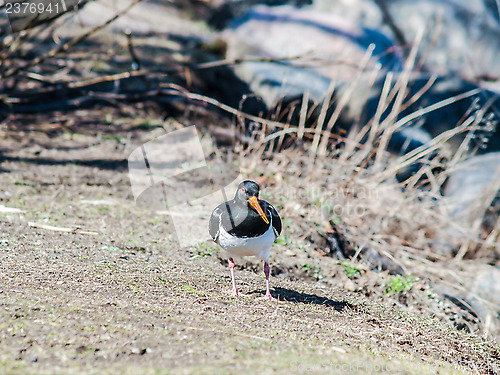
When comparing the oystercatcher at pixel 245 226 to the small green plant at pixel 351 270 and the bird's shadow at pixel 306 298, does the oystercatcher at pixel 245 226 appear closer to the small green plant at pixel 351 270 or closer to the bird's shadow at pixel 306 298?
the bird's shadow at pixel 306 298

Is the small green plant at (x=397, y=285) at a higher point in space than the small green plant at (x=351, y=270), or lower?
higher

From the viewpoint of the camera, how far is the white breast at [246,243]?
12.2 feet

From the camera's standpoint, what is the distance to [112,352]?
2.61 m

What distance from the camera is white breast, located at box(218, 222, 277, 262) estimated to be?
373 cm

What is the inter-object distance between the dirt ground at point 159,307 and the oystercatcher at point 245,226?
430 millimetres

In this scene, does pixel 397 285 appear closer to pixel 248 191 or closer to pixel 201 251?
pixel 201 251

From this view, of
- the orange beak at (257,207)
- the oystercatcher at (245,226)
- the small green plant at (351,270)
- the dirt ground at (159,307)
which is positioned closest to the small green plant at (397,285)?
the dirt ground at (159,307)

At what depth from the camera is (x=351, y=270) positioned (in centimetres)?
541

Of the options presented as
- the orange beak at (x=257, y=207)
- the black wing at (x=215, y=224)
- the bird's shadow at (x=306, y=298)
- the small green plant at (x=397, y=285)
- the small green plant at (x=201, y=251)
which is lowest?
the small green plant at (x=201, y=251)

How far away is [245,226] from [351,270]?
2.17 metres

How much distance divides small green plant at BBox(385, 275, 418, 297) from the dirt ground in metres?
0.22

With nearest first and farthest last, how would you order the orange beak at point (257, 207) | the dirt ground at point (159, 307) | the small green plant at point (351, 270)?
the dirt ground at point (159, 307)
the orange beak at point (257, 207)
the small green plant at point (351, 270)

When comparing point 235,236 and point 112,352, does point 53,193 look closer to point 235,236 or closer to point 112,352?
point 235,236

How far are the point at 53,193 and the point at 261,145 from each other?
2901 mm
